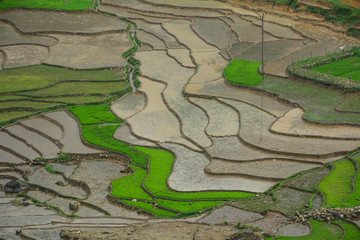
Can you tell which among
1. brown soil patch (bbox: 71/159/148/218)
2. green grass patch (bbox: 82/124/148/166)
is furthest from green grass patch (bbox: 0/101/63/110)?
brown soil patch (bbox: 71/159/148/218)

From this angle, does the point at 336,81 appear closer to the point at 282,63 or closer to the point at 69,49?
the point at 282,63

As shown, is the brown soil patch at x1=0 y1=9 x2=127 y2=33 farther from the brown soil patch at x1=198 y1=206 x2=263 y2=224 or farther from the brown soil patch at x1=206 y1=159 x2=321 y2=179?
the brown soil patch at x1=198 y1=206 x2=263 y2=224

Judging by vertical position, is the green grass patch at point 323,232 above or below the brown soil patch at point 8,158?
above

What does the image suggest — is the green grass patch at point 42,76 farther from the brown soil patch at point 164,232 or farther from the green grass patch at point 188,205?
the brown soil patch at point 164,232

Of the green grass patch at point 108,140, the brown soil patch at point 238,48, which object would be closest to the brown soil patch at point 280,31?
the brown soil patch at point 238,48

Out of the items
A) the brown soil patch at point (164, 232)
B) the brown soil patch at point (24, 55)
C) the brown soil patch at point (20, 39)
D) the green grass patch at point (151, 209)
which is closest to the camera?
the brown soil patch at point (164, 232)

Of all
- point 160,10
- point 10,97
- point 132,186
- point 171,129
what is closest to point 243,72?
point 171,129
